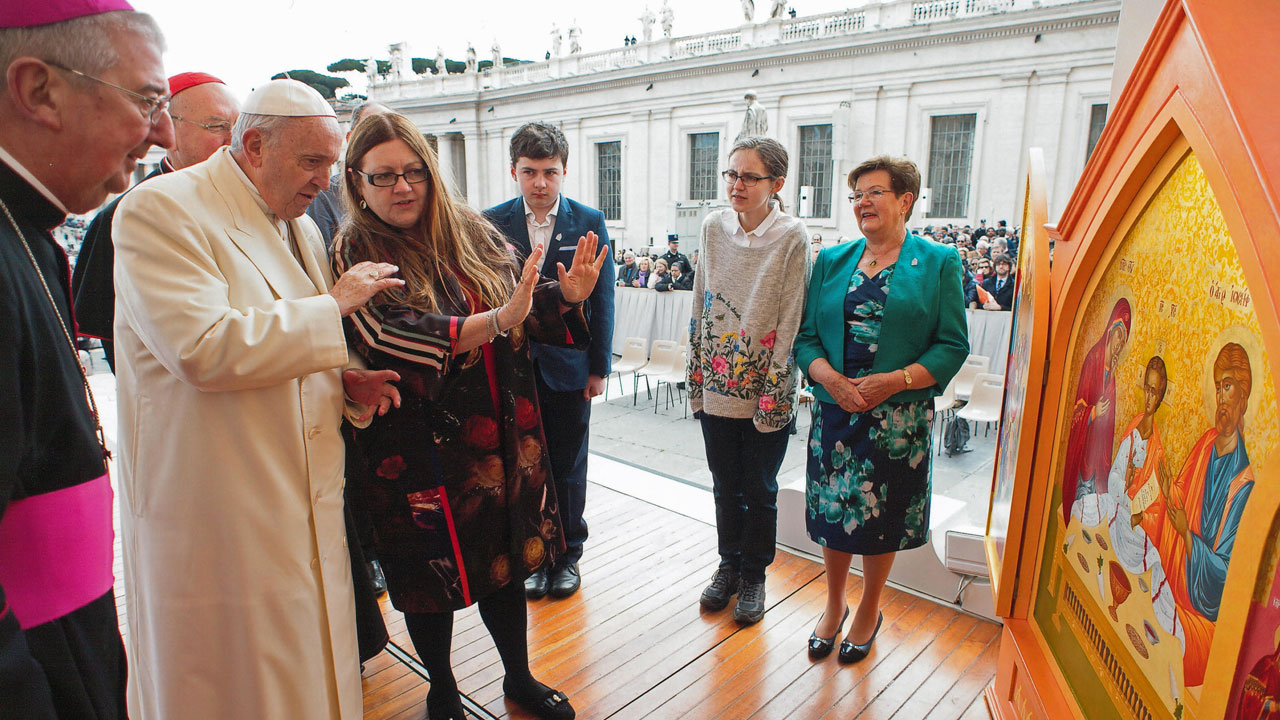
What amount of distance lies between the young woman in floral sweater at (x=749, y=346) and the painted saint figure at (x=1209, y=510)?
1.57 metres

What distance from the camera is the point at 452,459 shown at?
5.35 ft

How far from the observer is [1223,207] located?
0.67 m

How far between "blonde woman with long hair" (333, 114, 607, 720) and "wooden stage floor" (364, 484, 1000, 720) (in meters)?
0.43

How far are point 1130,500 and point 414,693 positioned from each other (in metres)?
2.01

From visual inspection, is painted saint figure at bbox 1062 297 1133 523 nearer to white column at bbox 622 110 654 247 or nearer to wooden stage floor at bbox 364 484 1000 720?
wooden stage floor at bbox 364 484 1000 720

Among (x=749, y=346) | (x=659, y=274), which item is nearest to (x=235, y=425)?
(x=749, y=346)

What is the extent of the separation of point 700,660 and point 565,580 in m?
0.65

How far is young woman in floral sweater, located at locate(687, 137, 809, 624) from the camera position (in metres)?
2.32

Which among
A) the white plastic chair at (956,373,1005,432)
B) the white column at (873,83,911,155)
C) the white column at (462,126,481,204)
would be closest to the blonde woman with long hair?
the white plastic chair at (956,373,1005,432)

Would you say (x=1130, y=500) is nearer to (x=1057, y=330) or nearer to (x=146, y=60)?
(x=1057, y=330)

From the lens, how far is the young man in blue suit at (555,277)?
241 cm

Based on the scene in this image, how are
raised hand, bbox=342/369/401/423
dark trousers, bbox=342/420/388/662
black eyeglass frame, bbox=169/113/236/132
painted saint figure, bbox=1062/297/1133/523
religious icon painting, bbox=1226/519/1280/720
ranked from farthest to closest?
black eyeglass frame, bbox=169/113/236/132 → dark trousers, bbox=342/420/388/662 → raised hand, bbox=342/369/401/423 → painted saint figure, bbox=1062/297/1133/523 → religious icon painting, bbox=1226/519/1280/720

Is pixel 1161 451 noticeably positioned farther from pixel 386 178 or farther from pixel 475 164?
pixel 475 164

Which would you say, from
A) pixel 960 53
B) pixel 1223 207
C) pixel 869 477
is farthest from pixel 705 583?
pixel 960 53
